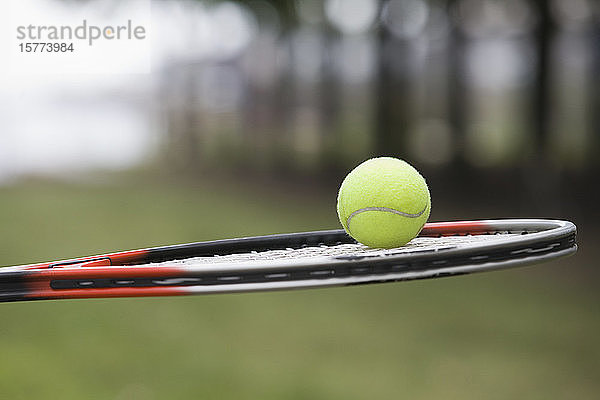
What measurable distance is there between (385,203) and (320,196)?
23.4 ft

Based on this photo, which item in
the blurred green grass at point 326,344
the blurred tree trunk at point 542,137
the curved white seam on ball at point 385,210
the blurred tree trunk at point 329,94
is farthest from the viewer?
the blurred tree trunk at point 329,94

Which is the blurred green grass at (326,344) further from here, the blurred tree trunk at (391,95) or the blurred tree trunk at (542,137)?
the blurred tree trunk at (391,95)

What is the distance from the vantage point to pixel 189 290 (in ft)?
3.86

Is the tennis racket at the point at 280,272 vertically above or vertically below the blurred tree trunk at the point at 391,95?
below

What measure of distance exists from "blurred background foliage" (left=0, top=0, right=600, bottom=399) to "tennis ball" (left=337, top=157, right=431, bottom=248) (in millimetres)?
1541

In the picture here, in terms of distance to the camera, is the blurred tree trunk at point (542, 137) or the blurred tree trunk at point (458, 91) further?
the blurred tree trunk at point (458, 91)

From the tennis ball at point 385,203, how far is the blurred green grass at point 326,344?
5.06ft

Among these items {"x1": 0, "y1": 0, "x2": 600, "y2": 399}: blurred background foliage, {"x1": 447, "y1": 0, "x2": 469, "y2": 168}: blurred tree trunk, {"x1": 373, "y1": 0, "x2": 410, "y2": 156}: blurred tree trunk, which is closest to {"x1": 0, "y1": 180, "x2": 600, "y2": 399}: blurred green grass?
{"x1": 0, "y1": 0, "x2": 600, "y2": 399}: blurred background foliage

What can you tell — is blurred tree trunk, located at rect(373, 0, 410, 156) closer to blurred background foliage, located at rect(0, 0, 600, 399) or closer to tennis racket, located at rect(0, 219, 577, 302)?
blurred background foliage, located at rect(0, 0, 600, 399)

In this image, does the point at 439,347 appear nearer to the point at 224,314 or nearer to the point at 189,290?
the point at 224,314

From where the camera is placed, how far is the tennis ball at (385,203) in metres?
1.48

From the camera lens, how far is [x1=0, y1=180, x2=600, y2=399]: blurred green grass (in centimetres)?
305

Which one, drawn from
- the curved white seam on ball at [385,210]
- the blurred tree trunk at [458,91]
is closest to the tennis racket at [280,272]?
the curved white seam on ball at [385,210]

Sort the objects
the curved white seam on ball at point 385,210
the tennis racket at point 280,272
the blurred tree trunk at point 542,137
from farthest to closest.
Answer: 1. the blurred tree trunk at point 542,137
2. the curved white seam on ball at point 385,210
3. the tennis racket at point 280,272
